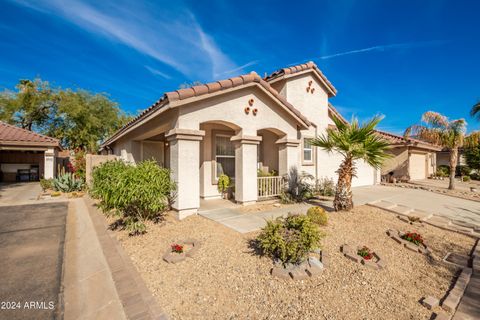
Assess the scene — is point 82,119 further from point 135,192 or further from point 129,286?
point 129,286

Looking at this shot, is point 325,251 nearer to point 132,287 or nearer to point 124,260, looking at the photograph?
point 132,287

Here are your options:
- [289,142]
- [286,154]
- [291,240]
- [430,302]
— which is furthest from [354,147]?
[430,302]

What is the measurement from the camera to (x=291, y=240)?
3936mm

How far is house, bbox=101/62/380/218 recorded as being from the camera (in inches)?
257

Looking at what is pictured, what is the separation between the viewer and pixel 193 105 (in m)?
6.63

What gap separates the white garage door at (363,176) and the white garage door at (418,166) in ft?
17.1

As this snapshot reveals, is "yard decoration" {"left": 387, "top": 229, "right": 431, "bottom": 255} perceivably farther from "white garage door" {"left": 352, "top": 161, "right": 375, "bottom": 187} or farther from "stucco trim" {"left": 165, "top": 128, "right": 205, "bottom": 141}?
"white garage door" {"left": 352, "top": 161, "right": 375, "bottom": 187}

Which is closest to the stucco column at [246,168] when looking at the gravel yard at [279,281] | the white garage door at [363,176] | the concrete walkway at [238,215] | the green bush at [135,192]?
the concrete walkway at [238,215]

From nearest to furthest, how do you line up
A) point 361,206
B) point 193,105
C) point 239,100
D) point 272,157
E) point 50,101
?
point 193,105
point 239,100
point 361,206
point 272,157
point 50,101

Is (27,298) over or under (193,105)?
under

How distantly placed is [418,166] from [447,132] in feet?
21.3

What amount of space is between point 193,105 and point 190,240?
153 inches

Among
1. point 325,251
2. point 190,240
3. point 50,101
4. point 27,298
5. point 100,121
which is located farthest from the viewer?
point 100,121

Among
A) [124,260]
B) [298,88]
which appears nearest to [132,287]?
[124,260]
